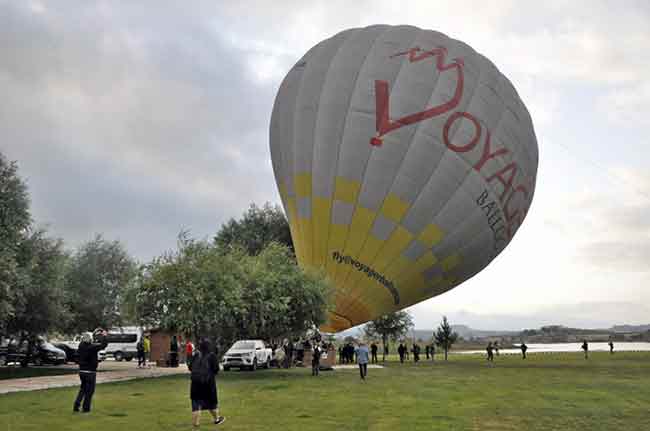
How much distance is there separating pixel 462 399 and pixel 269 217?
53.3m

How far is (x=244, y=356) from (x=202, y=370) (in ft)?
69.6

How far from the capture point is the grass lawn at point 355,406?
1507 cm

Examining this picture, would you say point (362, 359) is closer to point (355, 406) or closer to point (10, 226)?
point (355, 406)

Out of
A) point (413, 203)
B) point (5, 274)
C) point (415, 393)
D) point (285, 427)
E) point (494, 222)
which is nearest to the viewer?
point (285, 427)

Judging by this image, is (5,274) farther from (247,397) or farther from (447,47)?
(447,47)

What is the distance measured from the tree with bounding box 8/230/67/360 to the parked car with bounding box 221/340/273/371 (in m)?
10.1

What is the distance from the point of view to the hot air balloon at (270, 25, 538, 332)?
3356cm

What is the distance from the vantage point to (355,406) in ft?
61.4

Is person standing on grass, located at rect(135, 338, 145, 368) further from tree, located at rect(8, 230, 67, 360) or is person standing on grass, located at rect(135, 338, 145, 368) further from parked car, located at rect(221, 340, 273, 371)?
parked car, located at rect(221, 340, 273, 371)

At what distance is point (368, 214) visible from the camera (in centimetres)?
3350

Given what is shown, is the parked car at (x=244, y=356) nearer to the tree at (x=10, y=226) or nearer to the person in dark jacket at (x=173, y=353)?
the person in dark jacket at (x=173, y=353)

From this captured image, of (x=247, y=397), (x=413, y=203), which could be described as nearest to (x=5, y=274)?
(x=247, y=397)

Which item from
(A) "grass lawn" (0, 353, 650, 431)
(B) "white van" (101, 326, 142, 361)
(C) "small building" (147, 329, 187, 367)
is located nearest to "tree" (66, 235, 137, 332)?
(B) "white van" (101, 326, 142, 361)

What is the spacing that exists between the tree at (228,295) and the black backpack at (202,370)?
1625 cm
